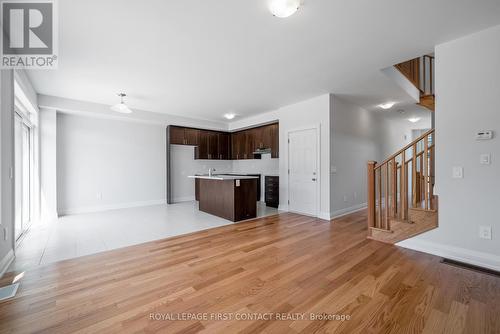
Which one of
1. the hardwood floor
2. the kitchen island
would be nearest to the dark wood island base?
the kitchen island

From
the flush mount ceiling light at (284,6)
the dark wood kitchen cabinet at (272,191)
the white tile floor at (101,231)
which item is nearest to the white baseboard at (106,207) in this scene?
the white tile floor at (101,231)

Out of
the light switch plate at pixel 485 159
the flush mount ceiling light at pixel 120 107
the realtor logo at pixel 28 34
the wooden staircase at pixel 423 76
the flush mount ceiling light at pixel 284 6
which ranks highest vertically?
the wooden staircase at pixel 423 76

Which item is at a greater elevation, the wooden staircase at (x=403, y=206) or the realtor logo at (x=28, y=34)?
the realtor logo at (x=28, y=34)

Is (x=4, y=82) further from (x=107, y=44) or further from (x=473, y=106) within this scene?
(x=473, y=106)

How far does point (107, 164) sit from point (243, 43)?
5.02 meters

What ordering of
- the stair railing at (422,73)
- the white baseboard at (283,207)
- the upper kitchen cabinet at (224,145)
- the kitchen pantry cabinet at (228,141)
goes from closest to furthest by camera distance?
the stair railing at (422,73)
the white baseboard at (283,207)
the kitchen pantry cabinet at (228,141)
the upper kitchen cabinet at (224,145)

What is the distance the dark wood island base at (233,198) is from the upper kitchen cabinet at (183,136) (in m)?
2.11

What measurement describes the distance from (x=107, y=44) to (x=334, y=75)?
3.30 meters

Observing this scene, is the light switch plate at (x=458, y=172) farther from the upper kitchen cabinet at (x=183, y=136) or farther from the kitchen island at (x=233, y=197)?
the upper kitchen cabinet at (x=183, y=136)

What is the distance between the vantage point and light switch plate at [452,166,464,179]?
98.5 inches

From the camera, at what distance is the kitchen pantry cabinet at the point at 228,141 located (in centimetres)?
617

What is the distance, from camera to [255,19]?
7.10 ft

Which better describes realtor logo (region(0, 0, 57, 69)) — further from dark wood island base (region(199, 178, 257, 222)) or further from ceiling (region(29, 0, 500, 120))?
dark wood island base (region(199, 178, 257, 222))

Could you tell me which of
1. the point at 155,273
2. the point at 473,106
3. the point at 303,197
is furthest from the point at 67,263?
the point at 473,106
